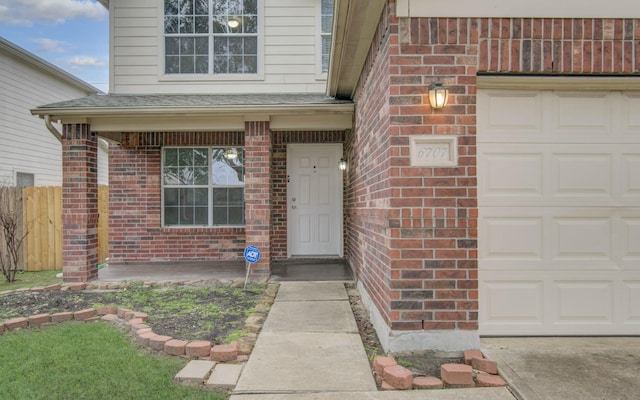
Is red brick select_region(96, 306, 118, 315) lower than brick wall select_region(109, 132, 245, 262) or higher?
lower

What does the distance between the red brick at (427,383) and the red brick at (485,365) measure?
0.38 m

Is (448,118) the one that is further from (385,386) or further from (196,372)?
(196,372)

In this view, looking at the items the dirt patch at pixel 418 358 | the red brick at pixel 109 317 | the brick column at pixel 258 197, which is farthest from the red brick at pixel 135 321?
the dirt patch at pixel 418 358

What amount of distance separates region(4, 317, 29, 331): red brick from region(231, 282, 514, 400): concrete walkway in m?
2.53

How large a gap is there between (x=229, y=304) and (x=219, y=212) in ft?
10.6

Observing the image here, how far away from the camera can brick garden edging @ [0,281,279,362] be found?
306 centimetres

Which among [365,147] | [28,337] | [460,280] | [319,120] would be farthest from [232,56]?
[460,280]

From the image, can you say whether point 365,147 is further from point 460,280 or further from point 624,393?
point 624,393

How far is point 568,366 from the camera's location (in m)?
2.76

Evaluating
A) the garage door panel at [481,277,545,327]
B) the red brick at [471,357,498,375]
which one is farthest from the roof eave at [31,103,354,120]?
the red brick at [471,357,498,375]

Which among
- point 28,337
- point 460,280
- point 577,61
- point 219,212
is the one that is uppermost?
point 577,61

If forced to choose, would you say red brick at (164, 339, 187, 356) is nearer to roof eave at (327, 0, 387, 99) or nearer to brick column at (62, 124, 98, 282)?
roof eave at (327, 0, 387, 99)

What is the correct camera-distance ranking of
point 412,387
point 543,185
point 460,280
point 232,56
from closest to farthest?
point 412,387 → point 460,280 → point 543,185 → point 232,56

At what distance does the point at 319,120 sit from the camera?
5961 mm
